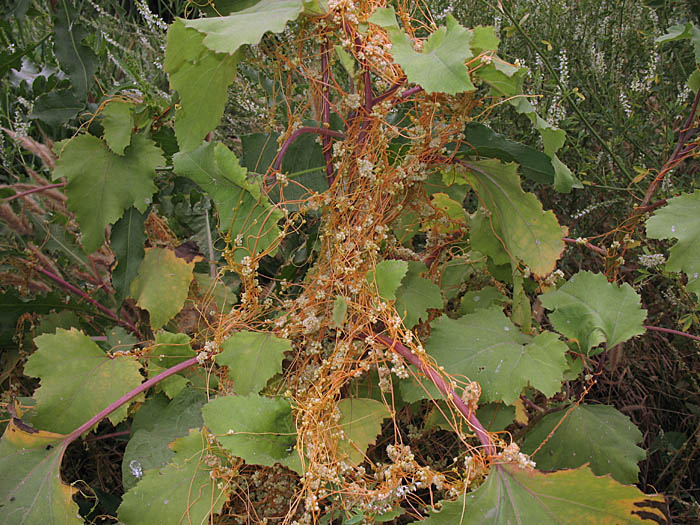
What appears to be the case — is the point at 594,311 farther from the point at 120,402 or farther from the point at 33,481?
the point at 33,481

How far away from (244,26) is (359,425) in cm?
52

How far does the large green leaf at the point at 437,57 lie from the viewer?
639 mm

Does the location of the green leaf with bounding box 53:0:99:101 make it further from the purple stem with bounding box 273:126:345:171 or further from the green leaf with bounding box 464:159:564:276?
the green leaf with bounding box 464:159:564:276

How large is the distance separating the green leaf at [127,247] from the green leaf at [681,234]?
2.57 feet

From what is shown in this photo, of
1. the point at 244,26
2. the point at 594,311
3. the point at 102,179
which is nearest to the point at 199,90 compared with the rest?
the point at 244,26

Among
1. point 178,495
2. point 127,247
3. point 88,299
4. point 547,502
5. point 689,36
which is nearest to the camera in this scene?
point 547,502

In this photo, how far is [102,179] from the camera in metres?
0.92

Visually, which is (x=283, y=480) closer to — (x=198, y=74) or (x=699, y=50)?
(x=198, y=74)

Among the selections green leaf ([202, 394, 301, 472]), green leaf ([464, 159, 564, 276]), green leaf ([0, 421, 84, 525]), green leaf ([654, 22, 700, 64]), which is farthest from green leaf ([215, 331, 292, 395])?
green leaf ([654, 22, 700, 64])

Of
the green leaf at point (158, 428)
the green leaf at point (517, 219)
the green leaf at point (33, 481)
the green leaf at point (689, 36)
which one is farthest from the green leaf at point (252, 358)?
the green leaf at point (689, 36)

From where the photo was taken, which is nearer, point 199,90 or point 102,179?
point 199,90

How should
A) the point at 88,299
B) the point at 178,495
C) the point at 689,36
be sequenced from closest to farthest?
the point at 178,495 < the point at 689,36 < the point at 88,299

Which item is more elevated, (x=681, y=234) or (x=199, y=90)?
(x=199, y=90)

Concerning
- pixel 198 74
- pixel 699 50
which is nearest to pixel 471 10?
pixel 699 50
